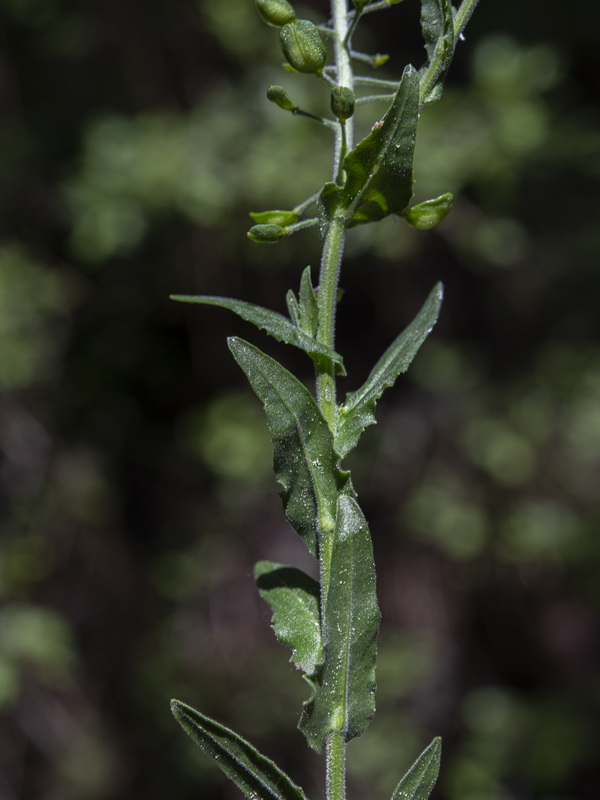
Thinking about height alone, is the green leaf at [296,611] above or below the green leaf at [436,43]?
below

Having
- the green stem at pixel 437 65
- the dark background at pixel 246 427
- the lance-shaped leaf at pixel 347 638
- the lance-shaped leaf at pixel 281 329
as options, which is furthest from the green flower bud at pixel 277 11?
the dark background at pixel 246 427

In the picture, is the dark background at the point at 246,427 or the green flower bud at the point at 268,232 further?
the dark background at the point at 246,427

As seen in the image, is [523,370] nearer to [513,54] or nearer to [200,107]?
[513,54]

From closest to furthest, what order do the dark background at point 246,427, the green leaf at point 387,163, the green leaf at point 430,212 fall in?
the green leaf at point 387,163 < the green leaf at point 430,212 < the dark background at point 246,427

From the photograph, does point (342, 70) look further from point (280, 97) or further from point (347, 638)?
point (347, 638)

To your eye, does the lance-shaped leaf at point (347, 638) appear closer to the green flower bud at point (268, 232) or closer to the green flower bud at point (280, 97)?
the green flower bud at point (268, 232)

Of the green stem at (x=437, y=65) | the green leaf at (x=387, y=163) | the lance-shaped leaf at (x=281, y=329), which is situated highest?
the green stem at (x=437, y=65)
